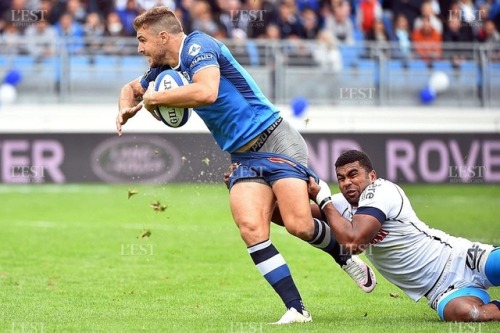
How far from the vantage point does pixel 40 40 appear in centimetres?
2102

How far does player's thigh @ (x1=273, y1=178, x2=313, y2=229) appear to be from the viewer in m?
7.71

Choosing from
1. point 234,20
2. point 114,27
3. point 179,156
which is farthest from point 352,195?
point 234,20

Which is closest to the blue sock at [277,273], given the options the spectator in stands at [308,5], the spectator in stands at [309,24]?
the spectator in stands at [309,24]

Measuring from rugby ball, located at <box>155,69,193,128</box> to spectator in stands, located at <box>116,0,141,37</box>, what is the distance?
14.3 meters

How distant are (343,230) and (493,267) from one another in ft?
3.87

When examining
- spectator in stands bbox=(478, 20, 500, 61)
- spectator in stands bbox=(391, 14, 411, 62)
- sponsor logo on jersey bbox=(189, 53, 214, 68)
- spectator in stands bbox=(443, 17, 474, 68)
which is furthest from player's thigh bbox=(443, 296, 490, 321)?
spectator in stands bbox=(443, 17, 474, 68)

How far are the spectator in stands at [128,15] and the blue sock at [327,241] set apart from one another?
47.6ft

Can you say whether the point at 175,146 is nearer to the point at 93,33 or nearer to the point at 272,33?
the point at 93,33

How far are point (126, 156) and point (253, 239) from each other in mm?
13260

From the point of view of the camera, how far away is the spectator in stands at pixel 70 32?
21.2 m

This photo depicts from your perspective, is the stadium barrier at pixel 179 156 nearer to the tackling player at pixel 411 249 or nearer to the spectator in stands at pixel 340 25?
the spectator in stands at pixel 340 25

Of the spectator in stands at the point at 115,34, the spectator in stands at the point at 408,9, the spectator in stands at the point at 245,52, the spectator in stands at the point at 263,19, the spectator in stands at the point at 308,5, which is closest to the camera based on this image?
the spectator in stands at the point at 115,34

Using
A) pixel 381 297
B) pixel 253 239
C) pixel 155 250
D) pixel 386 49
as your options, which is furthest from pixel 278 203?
pixel 386 49

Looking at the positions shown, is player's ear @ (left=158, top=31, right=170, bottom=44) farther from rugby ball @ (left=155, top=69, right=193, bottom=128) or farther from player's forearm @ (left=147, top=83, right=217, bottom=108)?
player's forearm @ (left=147, top=83, right=217, bottom=108)
